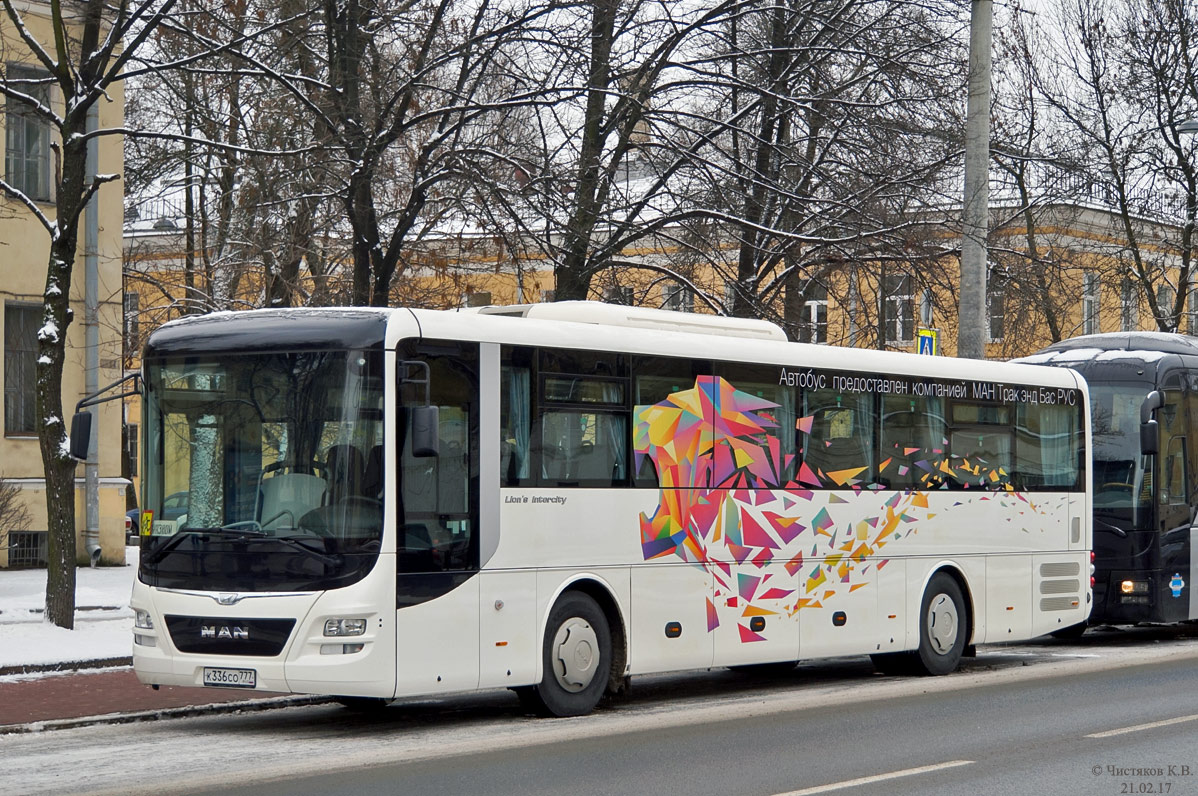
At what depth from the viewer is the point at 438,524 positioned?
1170 centimetres

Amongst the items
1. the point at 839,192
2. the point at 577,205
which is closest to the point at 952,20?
the point at 839,192

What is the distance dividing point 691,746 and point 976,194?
11.7 meters

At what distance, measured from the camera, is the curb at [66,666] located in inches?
583

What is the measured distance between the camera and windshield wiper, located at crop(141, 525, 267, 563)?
11.5 meters

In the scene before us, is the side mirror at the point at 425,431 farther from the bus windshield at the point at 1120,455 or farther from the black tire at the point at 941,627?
the bus windshield at the point at 1120,455

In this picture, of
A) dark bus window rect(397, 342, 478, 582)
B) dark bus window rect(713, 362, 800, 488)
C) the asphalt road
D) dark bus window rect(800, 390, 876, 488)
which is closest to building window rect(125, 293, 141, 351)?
dark bus window rect(800, 390, 876, 488)

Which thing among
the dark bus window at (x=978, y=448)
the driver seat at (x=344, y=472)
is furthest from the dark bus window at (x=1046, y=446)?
the driver seat at (x=344, y=472)

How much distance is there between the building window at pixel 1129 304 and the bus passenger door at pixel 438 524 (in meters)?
26.5

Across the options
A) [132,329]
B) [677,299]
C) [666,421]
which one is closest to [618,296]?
[677,299]

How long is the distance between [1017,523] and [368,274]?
791cm

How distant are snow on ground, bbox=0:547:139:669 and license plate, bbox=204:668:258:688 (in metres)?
4.22

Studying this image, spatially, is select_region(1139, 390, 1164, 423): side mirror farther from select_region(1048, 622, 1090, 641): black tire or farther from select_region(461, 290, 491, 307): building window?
select_region(461, 290, 491, 307): building window

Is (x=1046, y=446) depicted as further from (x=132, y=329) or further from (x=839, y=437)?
(x=132, y=329)

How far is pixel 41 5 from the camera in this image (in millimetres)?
25766
